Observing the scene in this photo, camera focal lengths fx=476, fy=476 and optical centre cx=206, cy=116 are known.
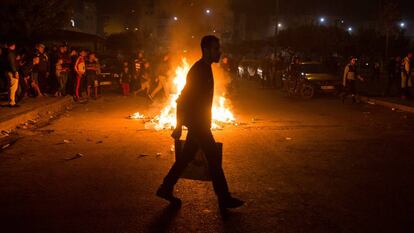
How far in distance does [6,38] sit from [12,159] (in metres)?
13.4

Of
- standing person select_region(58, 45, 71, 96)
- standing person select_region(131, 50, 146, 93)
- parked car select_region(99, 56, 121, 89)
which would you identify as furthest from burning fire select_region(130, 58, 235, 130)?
parked car select_region(99, 56, 121, 89)

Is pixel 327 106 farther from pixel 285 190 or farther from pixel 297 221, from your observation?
pixel 297 221

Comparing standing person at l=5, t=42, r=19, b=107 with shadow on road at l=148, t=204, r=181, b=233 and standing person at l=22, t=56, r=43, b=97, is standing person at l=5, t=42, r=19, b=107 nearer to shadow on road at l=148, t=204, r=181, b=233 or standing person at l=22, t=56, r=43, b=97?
standing person at l=22, t=56, r=43, b=97

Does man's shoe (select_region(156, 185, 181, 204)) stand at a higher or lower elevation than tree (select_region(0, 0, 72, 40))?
lower

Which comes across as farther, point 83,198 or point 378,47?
point 378,47

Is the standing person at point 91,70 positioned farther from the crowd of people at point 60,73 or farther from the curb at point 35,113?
the curb at point 35,113

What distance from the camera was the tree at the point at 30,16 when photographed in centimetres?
1902

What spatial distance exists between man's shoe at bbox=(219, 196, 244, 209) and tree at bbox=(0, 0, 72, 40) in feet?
54.0

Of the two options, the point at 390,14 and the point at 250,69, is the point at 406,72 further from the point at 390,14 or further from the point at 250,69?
the point at 390,14

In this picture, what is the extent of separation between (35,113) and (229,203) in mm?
9977

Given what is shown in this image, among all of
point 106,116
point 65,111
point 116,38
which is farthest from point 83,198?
point 116,38

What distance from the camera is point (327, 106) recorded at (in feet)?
58.4

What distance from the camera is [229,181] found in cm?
667

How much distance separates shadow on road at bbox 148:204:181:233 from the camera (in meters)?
4.79
